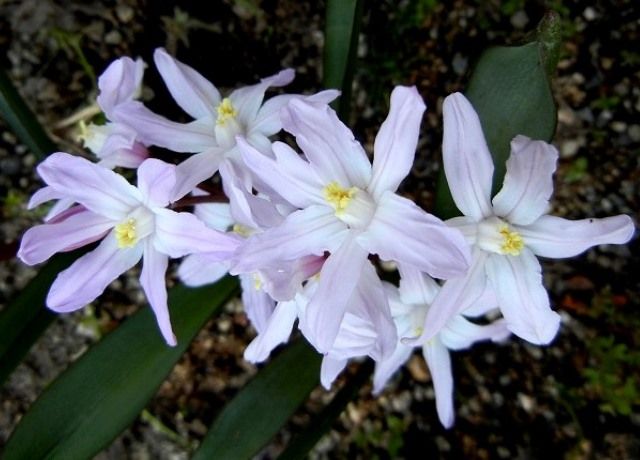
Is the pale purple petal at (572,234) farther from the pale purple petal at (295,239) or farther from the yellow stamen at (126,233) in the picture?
the yellow stamen at (126,233)

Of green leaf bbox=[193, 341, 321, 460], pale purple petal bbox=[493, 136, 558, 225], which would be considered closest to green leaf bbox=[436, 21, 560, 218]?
pale purple petal bbox=[493, 136, 558, 225]

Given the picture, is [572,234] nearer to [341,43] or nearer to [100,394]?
[341,43]

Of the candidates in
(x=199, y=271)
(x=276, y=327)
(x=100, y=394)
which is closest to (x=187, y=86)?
(x=199, y=271)

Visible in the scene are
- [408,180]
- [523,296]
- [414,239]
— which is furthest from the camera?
[408,180]

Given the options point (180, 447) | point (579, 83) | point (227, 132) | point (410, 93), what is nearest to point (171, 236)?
point (227, 132)

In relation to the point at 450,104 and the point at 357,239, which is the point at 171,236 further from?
the point at 450,104

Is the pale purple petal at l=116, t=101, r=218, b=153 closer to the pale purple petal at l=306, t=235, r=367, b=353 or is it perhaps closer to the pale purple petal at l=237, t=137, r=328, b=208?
the pale purple petal at l=237, t=137, r=328, b=208

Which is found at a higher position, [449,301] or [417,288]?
[449,301]
